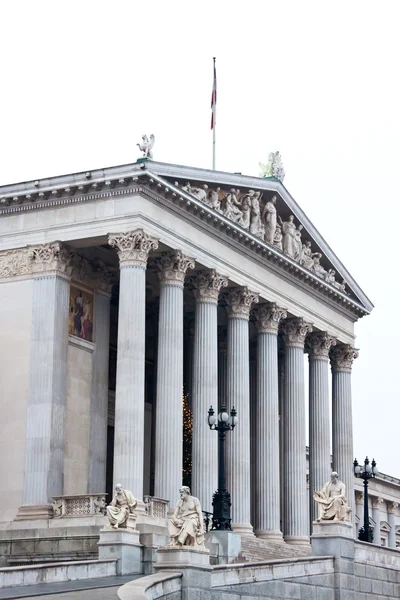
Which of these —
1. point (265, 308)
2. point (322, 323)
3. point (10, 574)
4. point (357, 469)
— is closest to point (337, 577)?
point (10, 574)

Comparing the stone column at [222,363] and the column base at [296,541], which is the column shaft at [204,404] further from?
the column base at [296,541]

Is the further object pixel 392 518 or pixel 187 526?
pixel 392 518

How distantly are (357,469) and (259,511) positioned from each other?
16.2 feet

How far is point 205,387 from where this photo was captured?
55.1m

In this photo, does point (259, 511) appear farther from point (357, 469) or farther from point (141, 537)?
point (141, 537)

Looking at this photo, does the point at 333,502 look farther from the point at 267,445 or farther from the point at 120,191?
the point at 267,445

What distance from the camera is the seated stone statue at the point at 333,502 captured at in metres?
43.0

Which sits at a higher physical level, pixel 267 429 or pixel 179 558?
pixel 267 429

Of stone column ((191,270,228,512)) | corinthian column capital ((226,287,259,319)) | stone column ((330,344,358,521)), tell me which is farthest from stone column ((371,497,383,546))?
stone column ((191,270,228,512))

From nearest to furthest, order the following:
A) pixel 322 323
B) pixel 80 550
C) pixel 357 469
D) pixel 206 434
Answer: pixel 80 550, pixel 206 434, pixel 357 469, pixel 322 323

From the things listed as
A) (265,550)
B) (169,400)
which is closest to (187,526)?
(169,400)

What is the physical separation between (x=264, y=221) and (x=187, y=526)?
29305 millimetres

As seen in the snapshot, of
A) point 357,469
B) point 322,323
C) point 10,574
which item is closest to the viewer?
point 10,574

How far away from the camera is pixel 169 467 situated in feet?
168
